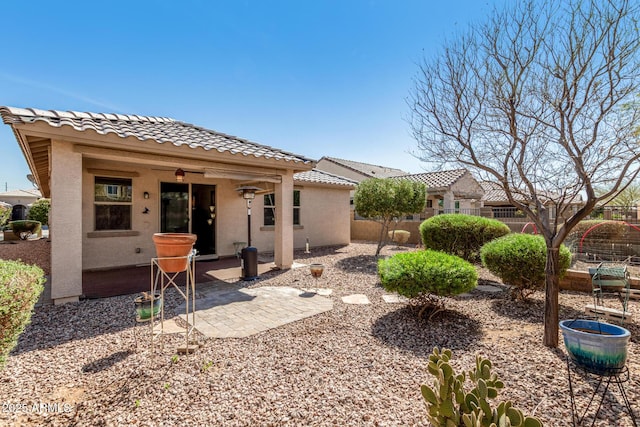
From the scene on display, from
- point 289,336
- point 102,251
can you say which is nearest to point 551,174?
point 289,336

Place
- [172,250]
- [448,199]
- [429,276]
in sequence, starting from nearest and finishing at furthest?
[172,250] → [429,276] → [448,199]

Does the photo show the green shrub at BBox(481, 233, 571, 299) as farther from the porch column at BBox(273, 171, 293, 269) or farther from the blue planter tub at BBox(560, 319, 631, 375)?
the porch column at BBox(273, 171, 293, 269)

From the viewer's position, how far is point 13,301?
2.07 metres

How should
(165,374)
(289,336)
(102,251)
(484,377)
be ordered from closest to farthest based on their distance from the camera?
(484,377)
(165,374)
(289,336)
(102,251)

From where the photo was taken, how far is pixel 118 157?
230 inches

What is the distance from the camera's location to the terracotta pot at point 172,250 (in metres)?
3.42

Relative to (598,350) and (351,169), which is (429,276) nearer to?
(598,350)

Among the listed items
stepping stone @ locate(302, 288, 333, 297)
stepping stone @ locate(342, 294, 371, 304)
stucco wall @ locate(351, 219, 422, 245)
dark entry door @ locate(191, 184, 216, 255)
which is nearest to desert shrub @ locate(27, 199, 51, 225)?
dark entry door @ locate(191, 184, 216, 255)

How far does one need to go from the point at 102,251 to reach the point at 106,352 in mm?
5810

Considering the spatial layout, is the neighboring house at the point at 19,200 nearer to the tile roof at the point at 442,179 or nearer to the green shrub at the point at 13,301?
the tile roof at the point at 442,179

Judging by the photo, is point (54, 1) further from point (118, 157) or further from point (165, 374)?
point (165, 374)

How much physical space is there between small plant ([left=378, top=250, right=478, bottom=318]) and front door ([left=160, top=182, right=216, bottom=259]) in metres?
6.98

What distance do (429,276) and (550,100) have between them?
2.85m

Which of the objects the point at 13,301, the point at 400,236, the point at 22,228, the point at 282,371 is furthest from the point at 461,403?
the point at 22,228
